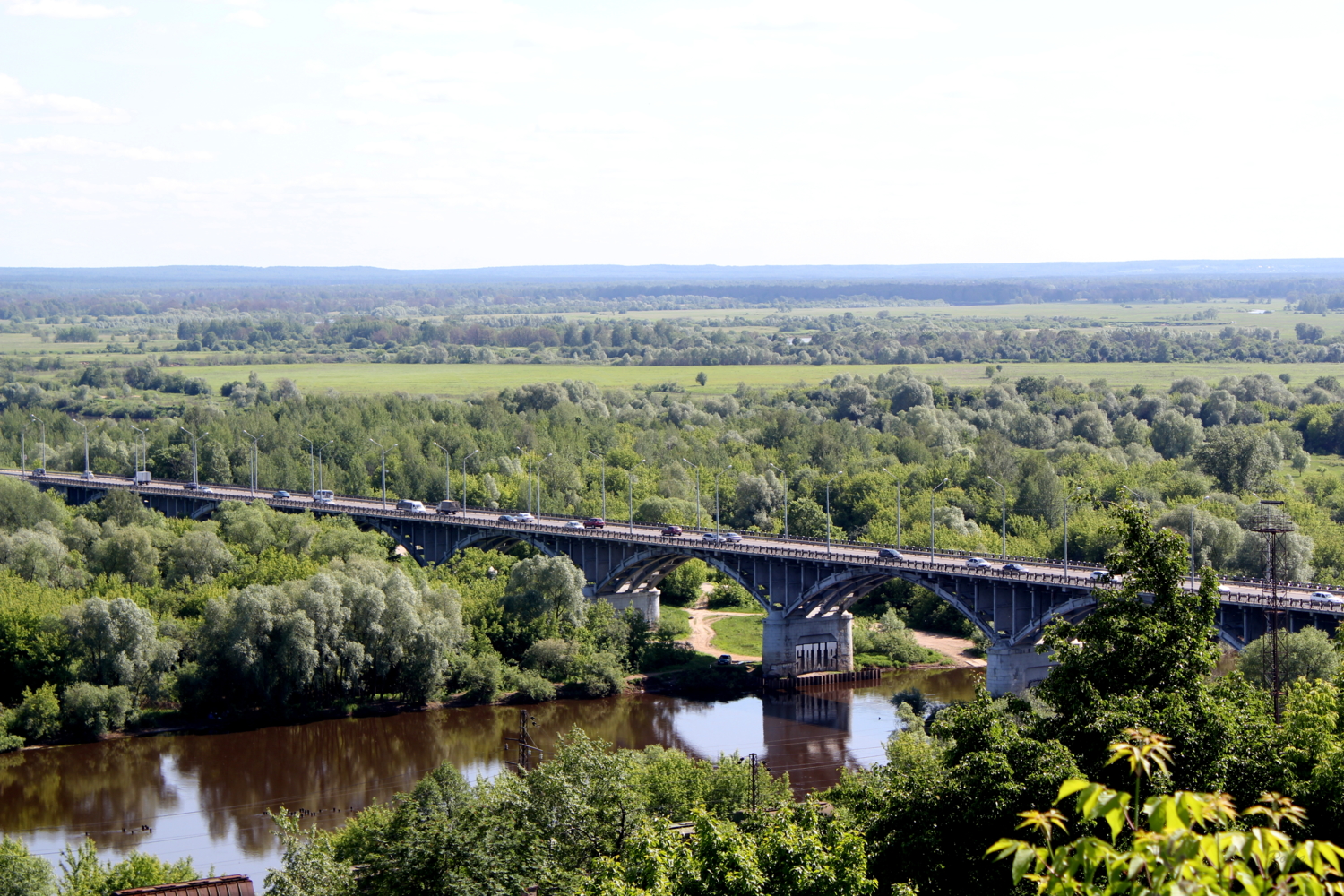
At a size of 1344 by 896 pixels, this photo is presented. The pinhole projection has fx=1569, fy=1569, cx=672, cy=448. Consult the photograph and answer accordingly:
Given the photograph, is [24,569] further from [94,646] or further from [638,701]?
[638,701]

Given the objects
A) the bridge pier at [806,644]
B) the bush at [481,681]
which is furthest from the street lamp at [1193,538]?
the bush at [481,681]

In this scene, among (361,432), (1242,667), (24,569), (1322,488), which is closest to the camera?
(1242,667)

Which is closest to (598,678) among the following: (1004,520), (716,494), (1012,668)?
(1012,668)

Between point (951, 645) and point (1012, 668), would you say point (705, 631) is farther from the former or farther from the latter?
point (1012, 668)

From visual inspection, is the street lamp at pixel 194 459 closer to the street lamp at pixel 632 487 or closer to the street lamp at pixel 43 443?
the street lamp at pixel 43 443

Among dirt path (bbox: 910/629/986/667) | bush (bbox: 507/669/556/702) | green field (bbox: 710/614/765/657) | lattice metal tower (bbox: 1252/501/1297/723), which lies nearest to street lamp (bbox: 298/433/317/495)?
green field (bbox: 710/614/765/657)

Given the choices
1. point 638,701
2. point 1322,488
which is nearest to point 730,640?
point 638,701

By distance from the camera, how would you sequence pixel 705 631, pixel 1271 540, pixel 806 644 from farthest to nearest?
pixel 705 631, pixel 806 644, pixel 1271 540

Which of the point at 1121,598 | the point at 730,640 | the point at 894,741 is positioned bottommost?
the point at 730,640
